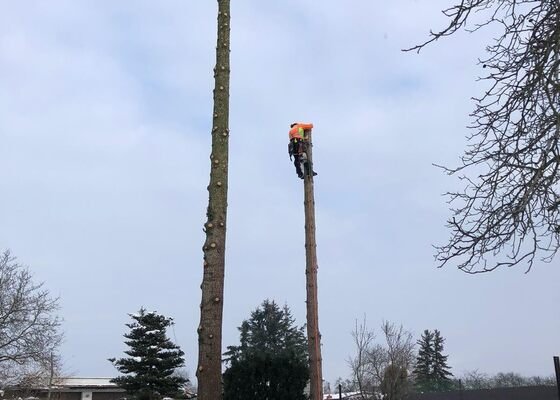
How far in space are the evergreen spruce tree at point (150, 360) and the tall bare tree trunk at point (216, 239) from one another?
2424 centimetres

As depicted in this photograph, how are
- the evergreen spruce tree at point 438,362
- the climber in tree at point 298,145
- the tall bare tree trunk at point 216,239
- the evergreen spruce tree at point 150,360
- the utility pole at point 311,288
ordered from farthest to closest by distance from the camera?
the evergreen spruce tree at point 438,362
the evergreen spruce tree at point 150,360
the climber in tree at point 298,145
the utility pole at point 311,288
the tall bare tree trunk at point 216,239

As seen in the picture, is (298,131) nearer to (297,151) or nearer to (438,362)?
(297,151)

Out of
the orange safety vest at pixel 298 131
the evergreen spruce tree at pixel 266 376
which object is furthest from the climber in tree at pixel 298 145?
the evergreen spruce tree at pixel 266 376

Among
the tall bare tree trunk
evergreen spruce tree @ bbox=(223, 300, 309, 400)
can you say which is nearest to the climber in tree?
the tall bare tree trunk

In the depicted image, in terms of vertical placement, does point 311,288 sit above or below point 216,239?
below

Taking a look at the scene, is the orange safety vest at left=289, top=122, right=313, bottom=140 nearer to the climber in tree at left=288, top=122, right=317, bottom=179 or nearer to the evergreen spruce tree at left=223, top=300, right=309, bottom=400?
the climber in tree at left=288, top=122, right=317, bottom=179

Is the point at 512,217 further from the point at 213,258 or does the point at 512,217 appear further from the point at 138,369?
the point at 138,369

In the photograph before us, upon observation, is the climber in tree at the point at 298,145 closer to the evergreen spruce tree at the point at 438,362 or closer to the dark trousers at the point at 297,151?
the dark trousers at the point at 297,151

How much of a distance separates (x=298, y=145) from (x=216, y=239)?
11.1 ft

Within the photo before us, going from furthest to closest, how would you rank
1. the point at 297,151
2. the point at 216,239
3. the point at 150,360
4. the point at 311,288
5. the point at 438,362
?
the point at 438,362 → the point at 150,360 → the point at 297,151 → the point at 311,288 → the point at 216,239

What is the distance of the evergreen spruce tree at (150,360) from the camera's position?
3078cm

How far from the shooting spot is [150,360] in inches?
1228

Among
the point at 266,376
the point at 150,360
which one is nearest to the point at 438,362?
the point at 150,360

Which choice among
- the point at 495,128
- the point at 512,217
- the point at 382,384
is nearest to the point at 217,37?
the point at 495,128
